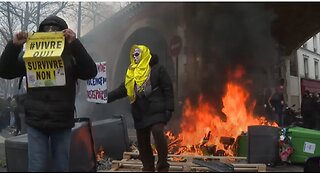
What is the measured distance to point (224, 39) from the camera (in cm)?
1237

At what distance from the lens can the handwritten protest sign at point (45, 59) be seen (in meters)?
3.50

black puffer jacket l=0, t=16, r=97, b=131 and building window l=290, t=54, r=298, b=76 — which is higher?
building window l=290, t=54, r=298, b=76

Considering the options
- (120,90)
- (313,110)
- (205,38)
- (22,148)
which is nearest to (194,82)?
(205,38)

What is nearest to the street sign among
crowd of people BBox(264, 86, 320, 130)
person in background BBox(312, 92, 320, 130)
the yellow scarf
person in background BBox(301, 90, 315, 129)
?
crowd of people BBox(264, 86, 320, 130)

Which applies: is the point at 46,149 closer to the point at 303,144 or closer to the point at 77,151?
the point at 77,151

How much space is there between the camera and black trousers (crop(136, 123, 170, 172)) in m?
4.90

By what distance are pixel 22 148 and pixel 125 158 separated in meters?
1.98

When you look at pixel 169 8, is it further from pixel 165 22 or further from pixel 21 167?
pixel 21 167

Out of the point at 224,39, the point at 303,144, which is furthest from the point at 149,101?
the point at 224,39

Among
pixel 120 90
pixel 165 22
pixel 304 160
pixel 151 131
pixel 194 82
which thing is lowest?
pixel 304 160

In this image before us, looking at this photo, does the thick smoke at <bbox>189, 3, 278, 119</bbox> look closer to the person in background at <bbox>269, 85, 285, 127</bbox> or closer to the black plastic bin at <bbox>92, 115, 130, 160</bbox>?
the person in background at <bbox>269, 85, 285, 127</bbox>

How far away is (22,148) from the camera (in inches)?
193

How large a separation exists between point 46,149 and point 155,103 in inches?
69.7

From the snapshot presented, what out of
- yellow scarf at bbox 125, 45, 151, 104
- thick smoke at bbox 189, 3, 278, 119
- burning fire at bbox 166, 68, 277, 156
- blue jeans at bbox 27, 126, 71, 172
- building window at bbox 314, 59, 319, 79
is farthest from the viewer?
building window at bbox 314, 59, 319, 79
